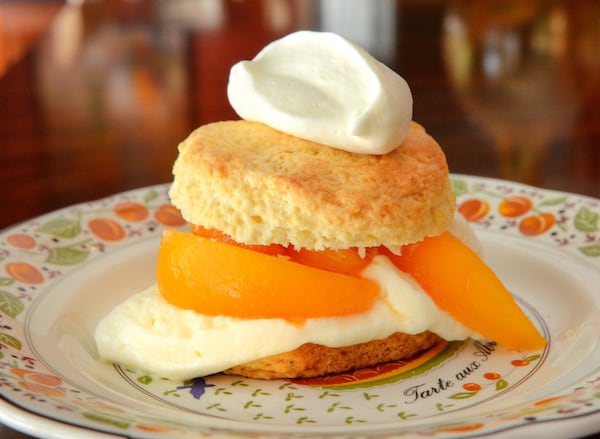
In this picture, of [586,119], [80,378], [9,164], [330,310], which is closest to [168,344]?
[80,378]

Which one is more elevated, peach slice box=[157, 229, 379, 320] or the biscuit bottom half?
peach slice box=[157, 229, 379, 320]

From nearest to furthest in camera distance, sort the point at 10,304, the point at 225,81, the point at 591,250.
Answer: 1. the point at 10,304
2. the point at 591,250
3. the point at 225,81

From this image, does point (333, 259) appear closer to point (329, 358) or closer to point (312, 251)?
point (312, 251)

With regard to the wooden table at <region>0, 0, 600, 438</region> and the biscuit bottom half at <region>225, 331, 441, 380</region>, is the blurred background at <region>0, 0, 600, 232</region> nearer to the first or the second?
the wooden table at <region>0, 0, 600, 438</region>

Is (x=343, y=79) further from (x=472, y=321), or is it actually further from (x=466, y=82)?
(x=466, y=82)

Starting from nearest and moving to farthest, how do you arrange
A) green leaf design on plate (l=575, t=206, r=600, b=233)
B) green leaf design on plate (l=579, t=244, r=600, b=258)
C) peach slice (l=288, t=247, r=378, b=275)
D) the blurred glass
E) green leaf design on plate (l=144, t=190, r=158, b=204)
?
peach slice (l=288, t=247, r=378, b=275)
green leaf design on plate (l=579, t=244, r=600, b=258)
green leaf design on plate (l=575, t=206, r=600, b=233)
green leaf design on plate (l=144, t=190, r=158, b=204)
the blurred glass

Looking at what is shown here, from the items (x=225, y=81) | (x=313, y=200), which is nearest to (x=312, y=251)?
(x=313, y=200)

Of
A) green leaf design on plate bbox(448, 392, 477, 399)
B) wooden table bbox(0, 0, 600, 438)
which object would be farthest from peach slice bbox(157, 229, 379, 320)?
wooden table bbox(0, 0, 600, 438)
